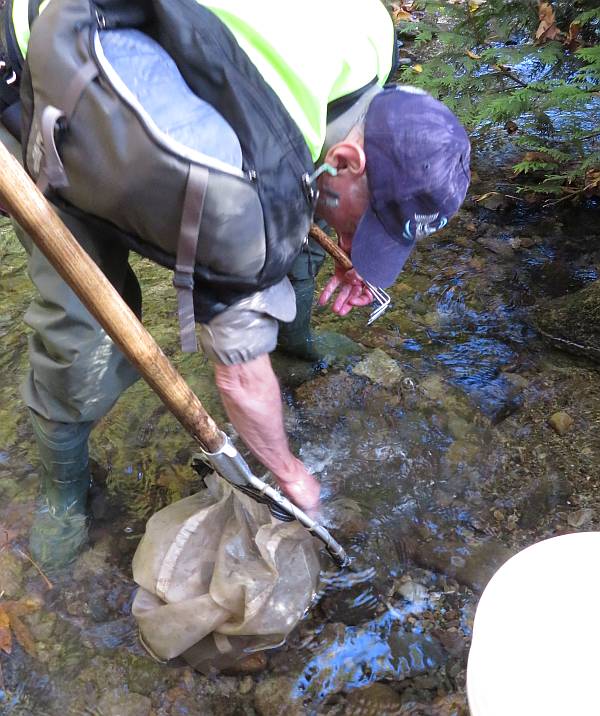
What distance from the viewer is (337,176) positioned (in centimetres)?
170

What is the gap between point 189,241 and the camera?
1418mm

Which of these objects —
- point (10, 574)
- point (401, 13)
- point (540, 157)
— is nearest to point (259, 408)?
point (10, 574)

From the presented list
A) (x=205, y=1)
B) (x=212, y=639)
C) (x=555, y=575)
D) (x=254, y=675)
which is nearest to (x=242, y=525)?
(x=212, y=639)

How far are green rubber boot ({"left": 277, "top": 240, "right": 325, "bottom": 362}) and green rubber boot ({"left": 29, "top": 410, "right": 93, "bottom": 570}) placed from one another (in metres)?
1.05

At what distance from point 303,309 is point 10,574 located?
63.0 inches

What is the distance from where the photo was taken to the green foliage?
3.65 meters

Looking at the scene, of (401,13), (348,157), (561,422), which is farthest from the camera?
(401,13)

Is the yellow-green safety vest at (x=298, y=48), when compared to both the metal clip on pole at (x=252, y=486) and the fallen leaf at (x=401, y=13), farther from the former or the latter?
the fallen leaf at (x=401, y=13)

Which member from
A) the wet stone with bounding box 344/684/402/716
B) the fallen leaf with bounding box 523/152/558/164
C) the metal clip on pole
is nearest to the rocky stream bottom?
the wet stone with bounding box 344/684/402/716

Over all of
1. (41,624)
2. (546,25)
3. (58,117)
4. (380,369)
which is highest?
(58,117)

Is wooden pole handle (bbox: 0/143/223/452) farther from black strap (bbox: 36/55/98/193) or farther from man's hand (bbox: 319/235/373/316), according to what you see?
man's hand (bbox: 319/235/373/316)

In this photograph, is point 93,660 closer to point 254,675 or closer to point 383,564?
point 254,675

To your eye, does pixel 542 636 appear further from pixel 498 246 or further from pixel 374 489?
pixel 498 246

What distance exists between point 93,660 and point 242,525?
28.5 inches
